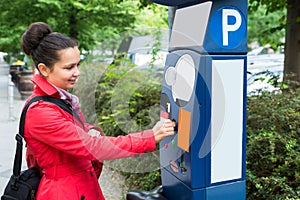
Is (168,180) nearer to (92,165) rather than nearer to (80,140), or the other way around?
(92,165)

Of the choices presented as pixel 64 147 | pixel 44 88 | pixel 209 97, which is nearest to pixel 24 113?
pixel 44 88

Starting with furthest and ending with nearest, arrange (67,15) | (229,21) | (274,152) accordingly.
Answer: (67,15), (274,152), (229,21)

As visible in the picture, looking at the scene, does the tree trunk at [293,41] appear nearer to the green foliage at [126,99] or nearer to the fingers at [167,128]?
the green foliage at [126,99]

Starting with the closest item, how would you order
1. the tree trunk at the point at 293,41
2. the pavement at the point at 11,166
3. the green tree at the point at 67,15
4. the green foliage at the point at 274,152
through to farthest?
the green foliage at the point at 274,152
the pavement at the point at 11,166
the tree trunk at the point at 293,41
the green tree at the point at 67,15

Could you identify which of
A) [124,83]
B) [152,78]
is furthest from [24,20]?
[124,83]

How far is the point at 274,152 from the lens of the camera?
3.22 metres

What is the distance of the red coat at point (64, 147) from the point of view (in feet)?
6.00

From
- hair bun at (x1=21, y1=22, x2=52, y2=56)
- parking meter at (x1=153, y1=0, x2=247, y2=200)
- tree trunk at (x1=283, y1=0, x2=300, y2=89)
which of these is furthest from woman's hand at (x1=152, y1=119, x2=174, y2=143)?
tree trunk at (x1=283, y1=0, x2=300, y2=89)

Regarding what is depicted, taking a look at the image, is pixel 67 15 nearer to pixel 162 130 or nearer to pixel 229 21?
pixel 229 21

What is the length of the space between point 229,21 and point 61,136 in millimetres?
1053

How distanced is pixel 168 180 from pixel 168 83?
62cm

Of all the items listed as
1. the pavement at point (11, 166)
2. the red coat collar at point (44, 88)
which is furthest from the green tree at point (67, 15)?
the red coat collar at point (44, 88)

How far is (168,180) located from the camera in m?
2.40

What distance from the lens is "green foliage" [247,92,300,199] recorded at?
2.98 metres
